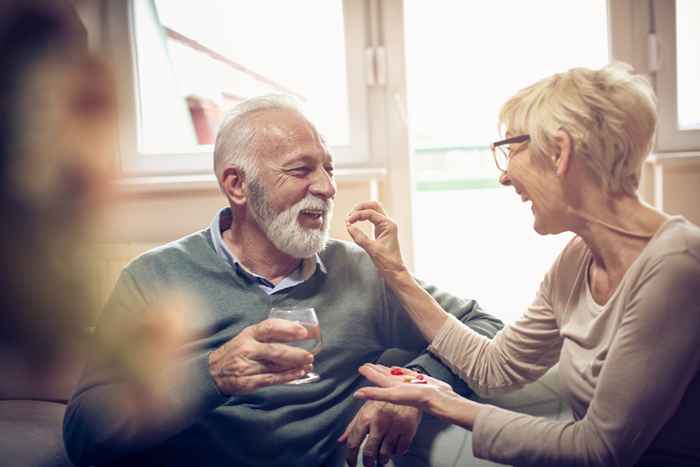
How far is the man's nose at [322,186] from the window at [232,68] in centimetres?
70

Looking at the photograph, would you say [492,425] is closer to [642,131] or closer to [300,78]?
[642,131]

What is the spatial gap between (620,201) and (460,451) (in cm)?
45

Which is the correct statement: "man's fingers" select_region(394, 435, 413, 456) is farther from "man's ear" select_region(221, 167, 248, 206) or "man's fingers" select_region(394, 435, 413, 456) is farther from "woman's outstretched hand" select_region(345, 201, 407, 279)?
"man's ear" select_region(221, 167, 248, 206)

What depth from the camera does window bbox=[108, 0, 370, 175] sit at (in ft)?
5.83

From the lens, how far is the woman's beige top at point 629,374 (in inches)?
27.6

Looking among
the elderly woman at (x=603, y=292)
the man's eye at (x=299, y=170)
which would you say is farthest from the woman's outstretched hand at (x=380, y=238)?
the elderly woman at (x=603, y=292)

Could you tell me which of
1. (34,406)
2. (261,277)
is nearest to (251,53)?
(261,277)

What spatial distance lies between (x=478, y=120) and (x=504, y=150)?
678 millimetres

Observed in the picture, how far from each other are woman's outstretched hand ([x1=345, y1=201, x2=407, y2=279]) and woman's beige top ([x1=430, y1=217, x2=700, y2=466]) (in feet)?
0.97

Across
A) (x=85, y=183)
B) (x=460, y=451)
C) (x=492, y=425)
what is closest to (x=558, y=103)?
(x=492, y=425)

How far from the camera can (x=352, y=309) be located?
1154mm

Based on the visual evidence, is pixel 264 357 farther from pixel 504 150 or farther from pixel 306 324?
pixel 504 150

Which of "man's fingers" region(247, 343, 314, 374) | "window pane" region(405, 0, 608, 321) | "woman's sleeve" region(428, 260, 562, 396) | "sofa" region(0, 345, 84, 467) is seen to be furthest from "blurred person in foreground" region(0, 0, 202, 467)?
"window pane" region(405, 0, 608, 321)

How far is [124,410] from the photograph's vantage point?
962 mm
